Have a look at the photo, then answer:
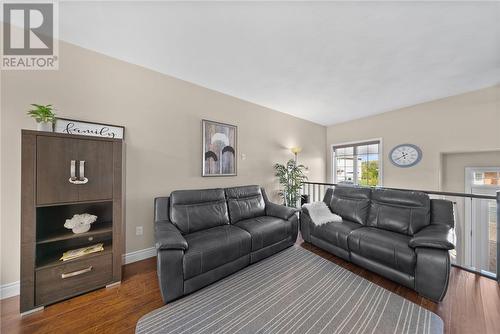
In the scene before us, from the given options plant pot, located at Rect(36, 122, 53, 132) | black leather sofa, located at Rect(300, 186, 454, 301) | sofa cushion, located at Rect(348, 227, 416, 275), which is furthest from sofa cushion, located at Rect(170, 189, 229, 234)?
sofa cushion, located at Rect(348, 227, 416, 275)

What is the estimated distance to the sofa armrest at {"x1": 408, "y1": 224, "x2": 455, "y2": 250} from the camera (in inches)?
65.1

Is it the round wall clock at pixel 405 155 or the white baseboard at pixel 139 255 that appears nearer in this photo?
Result: the white baseboard at pixel 139 255

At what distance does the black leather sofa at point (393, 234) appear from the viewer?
1695 millimetres

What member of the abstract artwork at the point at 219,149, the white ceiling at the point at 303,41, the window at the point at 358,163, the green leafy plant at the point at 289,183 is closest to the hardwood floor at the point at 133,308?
the abstract artwork at the point at 219,149

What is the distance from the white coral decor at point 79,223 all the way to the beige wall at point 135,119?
0.49 meters

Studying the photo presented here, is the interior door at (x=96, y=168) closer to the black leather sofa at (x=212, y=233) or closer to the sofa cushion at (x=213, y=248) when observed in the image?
the black leather sofa at (x=212, y=233)

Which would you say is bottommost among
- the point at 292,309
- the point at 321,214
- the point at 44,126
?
the point at 292,309

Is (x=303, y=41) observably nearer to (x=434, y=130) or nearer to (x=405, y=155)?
(x=434, y=130)

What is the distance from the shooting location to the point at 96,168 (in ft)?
6.08

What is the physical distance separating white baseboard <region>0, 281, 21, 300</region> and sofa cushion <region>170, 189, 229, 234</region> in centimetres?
148

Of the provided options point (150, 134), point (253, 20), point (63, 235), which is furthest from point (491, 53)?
point (63, 235)

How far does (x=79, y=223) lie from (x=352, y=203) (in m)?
3.56

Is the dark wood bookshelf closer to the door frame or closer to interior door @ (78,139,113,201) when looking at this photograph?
interior door @ (78,139,113,201)

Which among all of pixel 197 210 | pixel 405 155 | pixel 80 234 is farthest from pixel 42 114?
pixel 405 155
